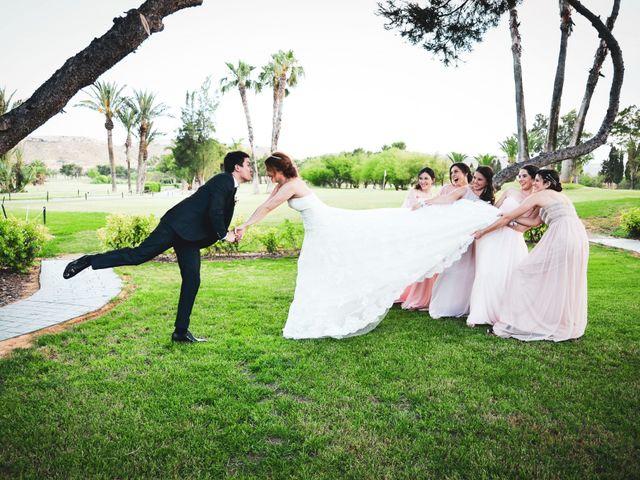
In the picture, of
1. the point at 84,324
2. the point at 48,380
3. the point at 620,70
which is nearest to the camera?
the point at 48,380

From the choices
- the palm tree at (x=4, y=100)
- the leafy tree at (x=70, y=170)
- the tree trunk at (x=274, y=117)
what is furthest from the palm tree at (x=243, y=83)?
the leafy tree at (x=70, y=170)

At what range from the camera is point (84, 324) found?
595 cm

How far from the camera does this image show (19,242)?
897cm

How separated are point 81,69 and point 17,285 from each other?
6121 mm

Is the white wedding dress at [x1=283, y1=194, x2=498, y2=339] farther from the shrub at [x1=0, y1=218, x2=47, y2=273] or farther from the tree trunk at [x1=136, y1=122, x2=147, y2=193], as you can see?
the tree trunk at [x1=136, y1=122, x2=147, y2=193]

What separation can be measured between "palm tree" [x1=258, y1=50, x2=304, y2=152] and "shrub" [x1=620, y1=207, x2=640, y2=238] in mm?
40890

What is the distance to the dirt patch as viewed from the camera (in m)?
7.53

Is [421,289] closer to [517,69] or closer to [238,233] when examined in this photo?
[238,233]

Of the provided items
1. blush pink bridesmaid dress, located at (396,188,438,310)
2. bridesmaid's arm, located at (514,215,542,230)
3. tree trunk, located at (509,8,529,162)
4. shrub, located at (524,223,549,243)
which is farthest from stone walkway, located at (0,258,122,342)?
tree trunk, located at (509,8,529,162)

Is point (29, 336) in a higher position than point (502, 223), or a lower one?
lower

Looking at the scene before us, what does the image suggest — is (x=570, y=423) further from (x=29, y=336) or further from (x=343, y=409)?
(x=29, y=336)

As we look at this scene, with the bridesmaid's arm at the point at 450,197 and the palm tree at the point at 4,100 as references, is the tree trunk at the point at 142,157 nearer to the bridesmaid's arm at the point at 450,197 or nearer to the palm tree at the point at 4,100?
the palm tree at the point at 4,100

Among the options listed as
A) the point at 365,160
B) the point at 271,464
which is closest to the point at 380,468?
the point at 271,464

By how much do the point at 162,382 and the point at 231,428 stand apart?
1.19m
